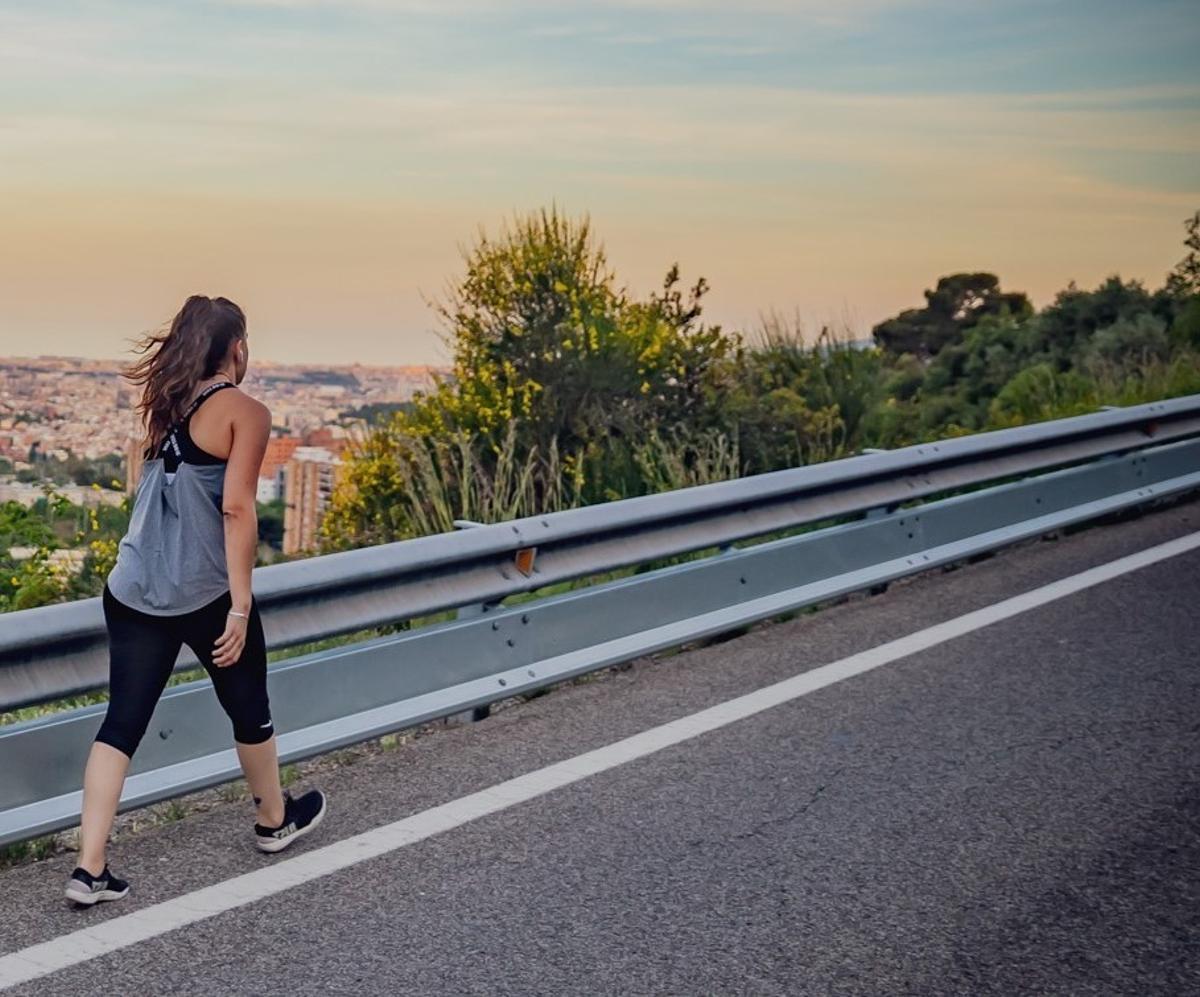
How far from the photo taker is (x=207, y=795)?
18.4 feet

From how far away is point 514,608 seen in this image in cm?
636

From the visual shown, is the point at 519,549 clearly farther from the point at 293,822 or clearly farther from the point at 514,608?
the point at 293,822

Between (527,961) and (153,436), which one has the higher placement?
(153,436)

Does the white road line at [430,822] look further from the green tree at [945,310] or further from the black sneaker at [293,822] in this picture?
the green tree at [945,310]

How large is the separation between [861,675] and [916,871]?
7.26 ft

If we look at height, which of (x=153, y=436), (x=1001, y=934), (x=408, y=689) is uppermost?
(x=153, y=436)

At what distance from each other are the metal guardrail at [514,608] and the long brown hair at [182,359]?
0.63m

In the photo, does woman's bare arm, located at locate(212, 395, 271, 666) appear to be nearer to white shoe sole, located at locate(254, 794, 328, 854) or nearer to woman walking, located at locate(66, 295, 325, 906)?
woman walking, located at locate(66, 295, 325, 906)

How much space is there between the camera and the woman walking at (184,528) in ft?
15.3

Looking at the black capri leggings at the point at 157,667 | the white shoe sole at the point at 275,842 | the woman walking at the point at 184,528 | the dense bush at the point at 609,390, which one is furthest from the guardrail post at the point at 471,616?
the dense bush at the point at 609,390

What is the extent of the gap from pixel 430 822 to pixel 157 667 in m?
0.97

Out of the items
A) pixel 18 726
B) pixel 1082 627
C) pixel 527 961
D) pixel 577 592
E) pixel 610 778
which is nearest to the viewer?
pixel 527 961

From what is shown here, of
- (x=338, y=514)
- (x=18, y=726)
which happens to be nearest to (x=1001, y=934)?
(x=18, y=726)

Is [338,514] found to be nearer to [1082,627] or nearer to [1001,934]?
[1082,627]
